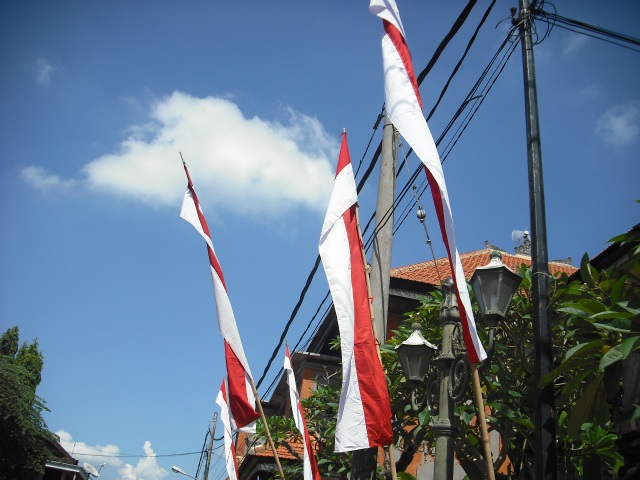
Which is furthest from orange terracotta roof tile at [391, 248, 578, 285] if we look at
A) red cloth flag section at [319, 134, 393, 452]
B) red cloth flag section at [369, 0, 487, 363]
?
red cloth flag section at [369, 0, 487, 363]

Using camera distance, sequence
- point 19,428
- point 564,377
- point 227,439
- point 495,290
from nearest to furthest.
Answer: point 495,290 → point 564,377 → point 227,439 → point 19,428

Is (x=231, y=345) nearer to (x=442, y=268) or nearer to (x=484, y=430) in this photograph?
(x=484, y=430)

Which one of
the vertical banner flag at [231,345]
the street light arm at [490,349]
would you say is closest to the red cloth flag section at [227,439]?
the vertical banner flag at [231,345]

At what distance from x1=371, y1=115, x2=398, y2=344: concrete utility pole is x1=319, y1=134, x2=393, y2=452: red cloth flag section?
1100 mm

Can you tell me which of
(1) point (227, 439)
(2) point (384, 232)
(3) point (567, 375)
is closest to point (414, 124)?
(2) point (384, 232)

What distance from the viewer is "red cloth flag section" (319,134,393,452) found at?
205 inches

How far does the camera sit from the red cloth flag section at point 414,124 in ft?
15.2

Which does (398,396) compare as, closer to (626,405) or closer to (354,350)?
(354,350)

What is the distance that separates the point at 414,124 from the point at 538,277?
1.76 meters

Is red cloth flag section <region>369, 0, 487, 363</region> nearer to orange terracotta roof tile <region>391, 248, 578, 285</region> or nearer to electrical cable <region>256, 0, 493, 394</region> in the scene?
electrical cable <region>256, 0, 493, 394</region>

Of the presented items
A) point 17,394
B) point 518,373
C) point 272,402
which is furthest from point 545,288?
point 17,394

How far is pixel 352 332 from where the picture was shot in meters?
5.61

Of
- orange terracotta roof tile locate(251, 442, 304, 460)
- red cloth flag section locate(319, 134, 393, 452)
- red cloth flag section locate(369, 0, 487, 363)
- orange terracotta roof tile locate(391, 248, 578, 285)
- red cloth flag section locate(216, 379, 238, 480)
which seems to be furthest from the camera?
orange terracotta roof tile locate(251, 442, 304, 460)

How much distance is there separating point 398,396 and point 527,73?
4467mm
